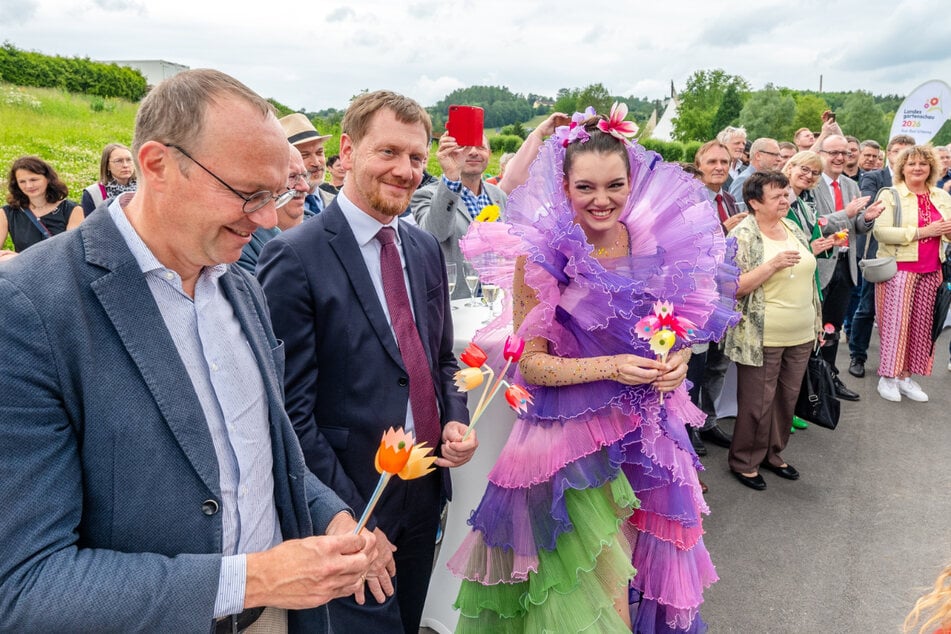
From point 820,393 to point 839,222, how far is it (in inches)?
70.2

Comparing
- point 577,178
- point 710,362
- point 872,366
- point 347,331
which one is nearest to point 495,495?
point 347,331

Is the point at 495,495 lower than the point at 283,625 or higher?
lower

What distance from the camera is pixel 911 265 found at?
559cm

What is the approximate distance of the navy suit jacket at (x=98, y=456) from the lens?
941 millimetres

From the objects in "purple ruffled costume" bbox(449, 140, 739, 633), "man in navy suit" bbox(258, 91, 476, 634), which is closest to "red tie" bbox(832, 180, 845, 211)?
Answer: "purple ruffled costume" bbox(449, 140, 739, 633)

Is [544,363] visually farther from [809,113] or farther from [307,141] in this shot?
[809,113]

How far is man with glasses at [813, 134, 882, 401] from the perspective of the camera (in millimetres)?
5418

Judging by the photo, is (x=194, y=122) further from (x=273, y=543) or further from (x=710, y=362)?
(x=710, y=362)

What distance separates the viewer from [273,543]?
4.56 ft

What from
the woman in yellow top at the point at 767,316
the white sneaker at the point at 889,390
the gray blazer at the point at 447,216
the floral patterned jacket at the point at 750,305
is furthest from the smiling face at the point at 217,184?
the white sneaker at the point at 889,390

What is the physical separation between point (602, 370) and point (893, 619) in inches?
91.6

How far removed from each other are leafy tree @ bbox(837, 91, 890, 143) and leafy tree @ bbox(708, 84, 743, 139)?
8.47m

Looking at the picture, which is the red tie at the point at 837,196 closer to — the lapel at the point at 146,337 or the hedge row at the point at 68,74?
the lapel at the point at 146,337

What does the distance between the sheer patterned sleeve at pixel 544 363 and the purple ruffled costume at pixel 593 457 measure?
6 centimetres
